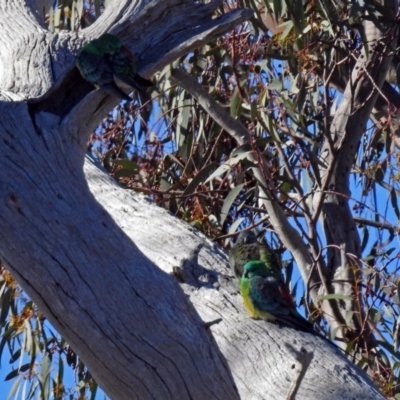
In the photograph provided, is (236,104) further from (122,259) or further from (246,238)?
(122,259)

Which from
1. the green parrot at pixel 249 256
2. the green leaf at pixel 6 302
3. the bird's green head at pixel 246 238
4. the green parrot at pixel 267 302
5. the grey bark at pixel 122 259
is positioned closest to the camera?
the grey bark at pixel 122 259

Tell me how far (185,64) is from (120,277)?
8.05 feet

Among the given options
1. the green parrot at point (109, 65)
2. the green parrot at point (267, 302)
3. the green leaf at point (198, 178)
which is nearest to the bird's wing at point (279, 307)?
the green parrot at point (267, 302)

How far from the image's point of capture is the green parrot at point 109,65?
239 centimetres

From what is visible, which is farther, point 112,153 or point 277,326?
point 112,153

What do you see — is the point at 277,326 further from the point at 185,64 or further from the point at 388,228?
the point at 185,64

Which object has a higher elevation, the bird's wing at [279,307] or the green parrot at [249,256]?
the green parrot at [249,256]

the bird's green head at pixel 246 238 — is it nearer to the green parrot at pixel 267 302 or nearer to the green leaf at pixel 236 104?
the green leaf at pixel 236 104

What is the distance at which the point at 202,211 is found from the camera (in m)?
3.54

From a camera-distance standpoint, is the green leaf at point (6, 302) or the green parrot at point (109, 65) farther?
the green leaf at point (6, 302)

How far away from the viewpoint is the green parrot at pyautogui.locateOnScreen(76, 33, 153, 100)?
94.0 inches

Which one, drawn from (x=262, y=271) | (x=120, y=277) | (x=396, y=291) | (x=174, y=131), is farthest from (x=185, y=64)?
(x=120, y=277)

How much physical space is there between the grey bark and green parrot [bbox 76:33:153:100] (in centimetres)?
3

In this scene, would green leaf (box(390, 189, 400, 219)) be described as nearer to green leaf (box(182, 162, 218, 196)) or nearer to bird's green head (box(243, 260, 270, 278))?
green leaf (box(182, 162, 218, 196))
